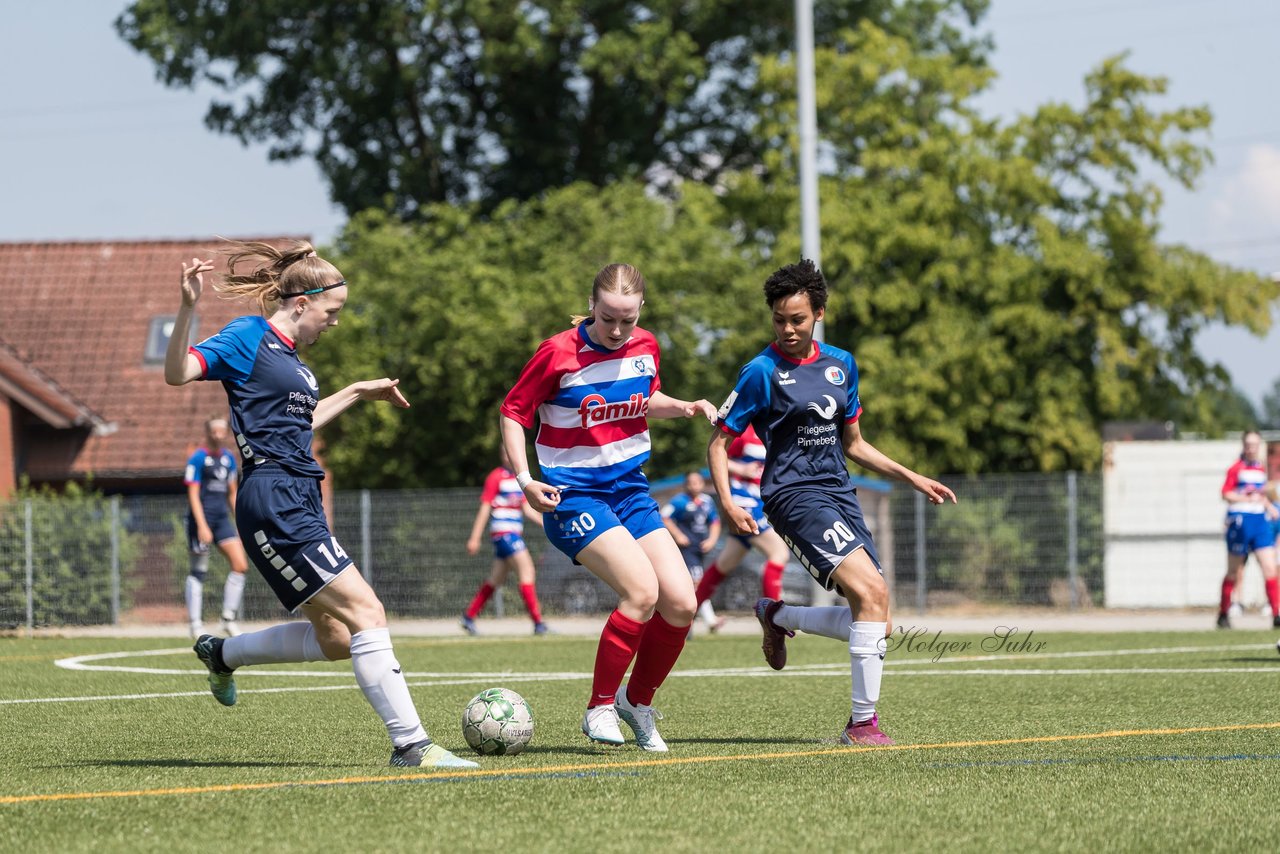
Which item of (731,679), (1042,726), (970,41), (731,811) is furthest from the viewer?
(970,41)

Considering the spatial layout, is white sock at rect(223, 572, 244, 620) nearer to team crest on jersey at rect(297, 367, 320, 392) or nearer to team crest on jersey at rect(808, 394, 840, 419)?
team crest on jersey at rect(808, 394, 840, 419)

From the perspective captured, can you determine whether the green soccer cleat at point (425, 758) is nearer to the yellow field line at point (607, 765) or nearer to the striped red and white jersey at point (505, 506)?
the yellow field line at point (607, 765)

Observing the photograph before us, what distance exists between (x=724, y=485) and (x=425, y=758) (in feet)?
6.54

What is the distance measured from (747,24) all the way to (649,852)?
111 ft

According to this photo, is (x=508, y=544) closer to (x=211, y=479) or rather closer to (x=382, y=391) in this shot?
(x=211, y=479)

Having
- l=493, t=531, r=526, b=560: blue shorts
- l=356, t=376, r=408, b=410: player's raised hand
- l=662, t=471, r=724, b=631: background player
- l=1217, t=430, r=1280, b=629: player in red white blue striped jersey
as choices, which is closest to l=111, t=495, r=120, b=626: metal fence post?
l=493, t=531, r=526, b=560: blue shorts

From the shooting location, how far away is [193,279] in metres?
6.12

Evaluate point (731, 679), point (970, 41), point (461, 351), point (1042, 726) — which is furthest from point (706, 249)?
point (1042, 726)

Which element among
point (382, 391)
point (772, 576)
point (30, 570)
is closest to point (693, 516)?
point (772, 576)

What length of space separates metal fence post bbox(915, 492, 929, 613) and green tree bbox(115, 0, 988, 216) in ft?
43.7

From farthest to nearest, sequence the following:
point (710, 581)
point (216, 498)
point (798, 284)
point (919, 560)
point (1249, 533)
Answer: point (919, 560)
point (1249, 533)
point (216, 498)
point (710, 581)
point (798, 284)

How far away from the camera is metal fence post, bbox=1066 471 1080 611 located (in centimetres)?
2439

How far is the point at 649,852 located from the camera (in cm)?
467

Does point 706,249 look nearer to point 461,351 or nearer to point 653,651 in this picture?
point 461,351
